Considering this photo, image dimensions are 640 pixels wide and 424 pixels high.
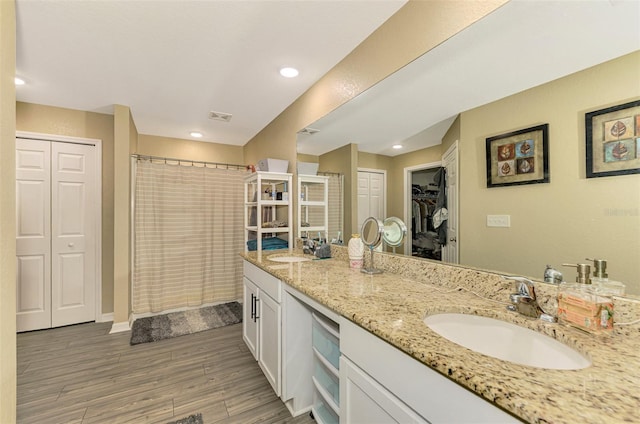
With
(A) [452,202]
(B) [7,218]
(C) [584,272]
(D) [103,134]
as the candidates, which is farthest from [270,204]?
(C) [584,272]

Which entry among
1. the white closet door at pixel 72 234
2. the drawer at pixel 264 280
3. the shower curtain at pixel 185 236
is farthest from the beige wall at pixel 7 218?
the white closet door at pixel 72 234

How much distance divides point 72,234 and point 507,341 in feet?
12.8

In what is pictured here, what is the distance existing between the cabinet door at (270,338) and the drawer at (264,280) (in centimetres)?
4

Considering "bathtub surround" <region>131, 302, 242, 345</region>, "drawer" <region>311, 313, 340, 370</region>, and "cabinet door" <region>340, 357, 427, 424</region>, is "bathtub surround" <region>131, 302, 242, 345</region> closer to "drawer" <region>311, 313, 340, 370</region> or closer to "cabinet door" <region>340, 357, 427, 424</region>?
"drawer" <region>311, 313, 340, 370</region>

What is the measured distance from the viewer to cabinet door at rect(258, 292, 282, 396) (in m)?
1.57

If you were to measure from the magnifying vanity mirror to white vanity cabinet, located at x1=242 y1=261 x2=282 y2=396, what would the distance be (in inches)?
21.7

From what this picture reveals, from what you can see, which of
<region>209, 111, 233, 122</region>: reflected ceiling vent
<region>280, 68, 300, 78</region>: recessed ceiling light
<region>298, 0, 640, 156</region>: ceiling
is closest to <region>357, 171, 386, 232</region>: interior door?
<region>298, 0, 640, 156</region>: ceiling

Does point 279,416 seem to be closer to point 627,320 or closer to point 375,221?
point 375,221

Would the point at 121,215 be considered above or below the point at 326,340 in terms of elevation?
above

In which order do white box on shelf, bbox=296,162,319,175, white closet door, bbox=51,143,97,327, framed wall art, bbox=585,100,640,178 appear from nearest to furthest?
framed wall art, bbox=585,100,640,178 < white box on shelf, bbox=296,162,319,175 < white closet door, bbox=51,143,97,327

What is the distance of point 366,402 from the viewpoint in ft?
2.78

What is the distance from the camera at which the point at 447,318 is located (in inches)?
37.5

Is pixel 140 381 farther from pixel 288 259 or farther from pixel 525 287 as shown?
pixel 525 287

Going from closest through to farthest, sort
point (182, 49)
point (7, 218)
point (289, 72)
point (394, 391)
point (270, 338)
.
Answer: point (394, 391) < point (7, 218) < point (270, 338) < point (182, 49) < point (289, 72)
